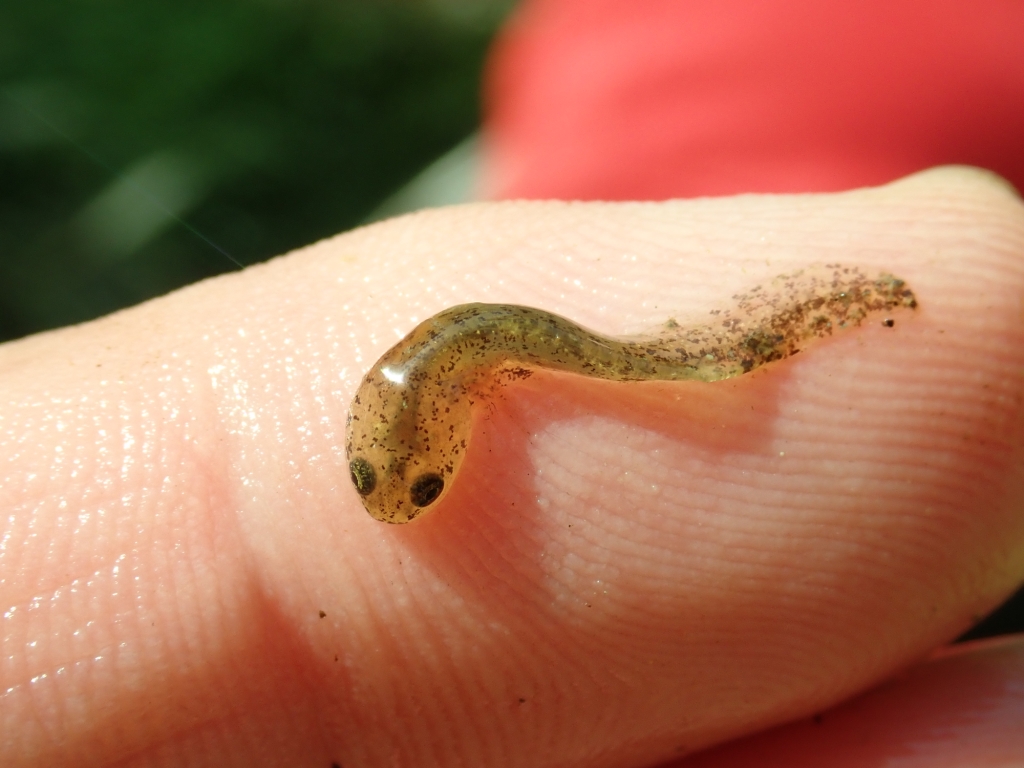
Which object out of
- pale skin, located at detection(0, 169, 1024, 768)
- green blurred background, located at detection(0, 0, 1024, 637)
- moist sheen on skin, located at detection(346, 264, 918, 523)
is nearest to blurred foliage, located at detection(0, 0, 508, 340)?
green blurred background, located at detection(0, 0, 1024, 637)

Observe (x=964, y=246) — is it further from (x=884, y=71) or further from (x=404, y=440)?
(x=884, y=71)

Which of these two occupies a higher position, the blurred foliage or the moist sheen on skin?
the blurred foliage

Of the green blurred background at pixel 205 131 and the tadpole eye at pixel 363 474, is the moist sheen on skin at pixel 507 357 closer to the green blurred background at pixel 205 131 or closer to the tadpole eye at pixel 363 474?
the tadpole eye at pixel 363 474

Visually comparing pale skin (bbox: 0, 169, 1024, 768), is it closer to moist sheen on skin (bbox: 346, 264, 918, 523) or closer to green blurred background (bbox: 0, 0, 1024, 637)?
moist sheen on skin (bbox: 346, 264, 918, 523)

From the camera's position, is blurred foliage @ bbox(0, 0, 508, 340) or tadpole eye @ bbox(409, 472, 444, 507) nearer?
tadpole eye @ bbox(409, 472, 444, 507)

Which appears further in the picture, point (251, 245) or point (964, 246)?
point (251, 245)

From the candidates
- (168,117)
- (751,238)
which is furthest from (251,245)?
(751,238)
